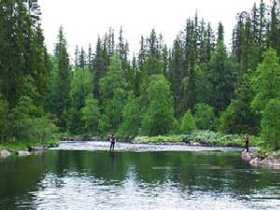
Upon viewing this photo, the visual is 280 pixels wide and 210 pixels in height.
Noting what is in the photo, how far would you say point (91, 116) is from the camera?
119438 mm

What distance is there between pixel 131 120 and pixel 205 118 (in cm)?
1458

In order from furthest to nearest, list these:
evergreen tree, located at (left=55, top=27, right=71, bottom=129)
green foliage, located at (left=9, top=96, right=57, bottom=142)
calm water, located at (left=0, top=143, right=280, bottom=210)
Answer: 1. evergreen tree, located at (left=55, top=27, right=71, bottom=129)
2. green foliage, located at (left=9, top=96, right=57, bottom=142)
3. calm water, located at (left=0, top=143, right=280, bottom=210)

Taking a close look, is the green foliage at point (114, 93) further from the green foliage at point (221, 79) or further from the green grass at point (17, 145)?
the green grass at point (17, 145)

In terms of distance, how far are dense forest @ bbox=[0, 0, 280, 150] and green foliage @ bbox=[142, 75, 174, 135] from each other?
0.17 meters

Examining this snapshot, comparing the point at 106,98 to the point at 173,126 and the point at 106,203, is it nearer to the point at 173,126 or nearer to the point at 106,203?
the point at 173,126

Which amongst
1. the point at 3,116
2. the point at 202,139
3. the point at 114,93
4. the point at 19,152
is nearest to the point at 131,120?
the point at 114,93

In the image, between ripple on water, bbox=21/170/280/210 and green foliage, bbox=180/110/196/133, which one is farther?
green foliage, bbox=180/110/196/133

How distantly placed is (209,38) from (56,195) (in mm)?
100500

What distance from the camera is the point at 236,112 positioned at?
91438 mm

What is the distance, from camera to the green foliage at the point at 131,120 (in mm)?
111750

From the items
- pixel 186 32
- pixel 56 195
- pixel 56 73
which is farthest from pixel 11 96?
pixel 186 32

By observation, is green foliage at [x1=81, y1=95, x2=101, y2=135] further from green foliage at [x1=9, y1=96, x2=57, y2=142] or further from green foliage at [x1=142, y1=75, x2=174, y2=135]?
green foliage at [x1=9, y1=96, x2=57, y2=142]

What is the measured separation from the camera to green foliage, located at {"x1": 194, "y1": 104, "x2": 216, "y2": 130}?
340 feet

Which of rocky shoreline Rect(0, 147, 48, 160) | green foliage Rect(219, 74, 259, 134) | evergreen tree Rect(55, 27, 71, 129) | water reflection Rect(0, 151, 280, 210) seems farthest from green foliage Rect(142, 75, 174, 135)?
water reflection Rect(0, 151, 280, 210)
